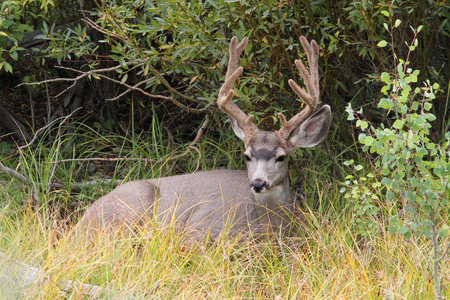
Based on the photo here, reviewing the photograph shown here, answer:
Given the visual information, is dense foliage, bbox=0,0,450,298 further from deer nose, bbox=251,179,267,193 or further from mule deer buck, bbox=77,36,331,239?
deer nose, bbox=251,179,267,193

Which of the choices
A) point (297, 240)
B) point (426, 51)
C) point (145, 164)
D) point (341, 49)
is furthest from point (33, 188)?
point (426, 51)

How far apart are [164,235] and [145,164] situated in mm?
1755

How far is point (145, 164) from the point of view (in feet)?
19.4

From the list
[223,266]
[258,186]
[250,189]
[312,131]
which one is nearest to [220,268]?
[223,266]

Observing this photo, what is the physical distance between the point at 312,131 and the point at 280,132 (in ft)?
0.76

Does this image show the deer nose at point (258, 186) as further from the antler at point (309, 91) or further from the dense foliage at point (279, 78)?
the antler at point (309, 91)

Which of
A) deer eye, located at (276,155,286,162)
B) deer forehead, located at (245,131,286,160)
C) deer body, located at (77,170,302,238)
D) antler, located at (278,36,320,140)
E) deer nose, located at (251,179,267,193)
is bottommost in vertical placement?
deer body, located at (77,170,302,238)

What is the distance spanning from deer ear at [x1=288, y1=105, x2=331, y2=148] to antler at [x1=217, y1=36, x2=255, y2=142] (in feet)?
1.03

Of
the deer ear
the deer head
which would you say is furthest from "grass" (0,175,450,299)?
the deer ear

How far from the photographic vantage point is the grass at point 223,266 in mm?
3475

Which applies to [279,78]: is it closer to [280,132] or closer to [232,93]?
[280,132]

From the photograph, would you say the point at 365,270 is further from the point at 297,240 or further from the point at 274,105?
the point at 274,105

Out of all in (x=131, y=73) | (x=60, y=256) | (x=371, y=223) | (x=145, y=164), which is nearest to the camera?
(x=60, y=256)

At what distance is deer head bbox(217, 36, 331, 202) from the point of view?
4812mm
